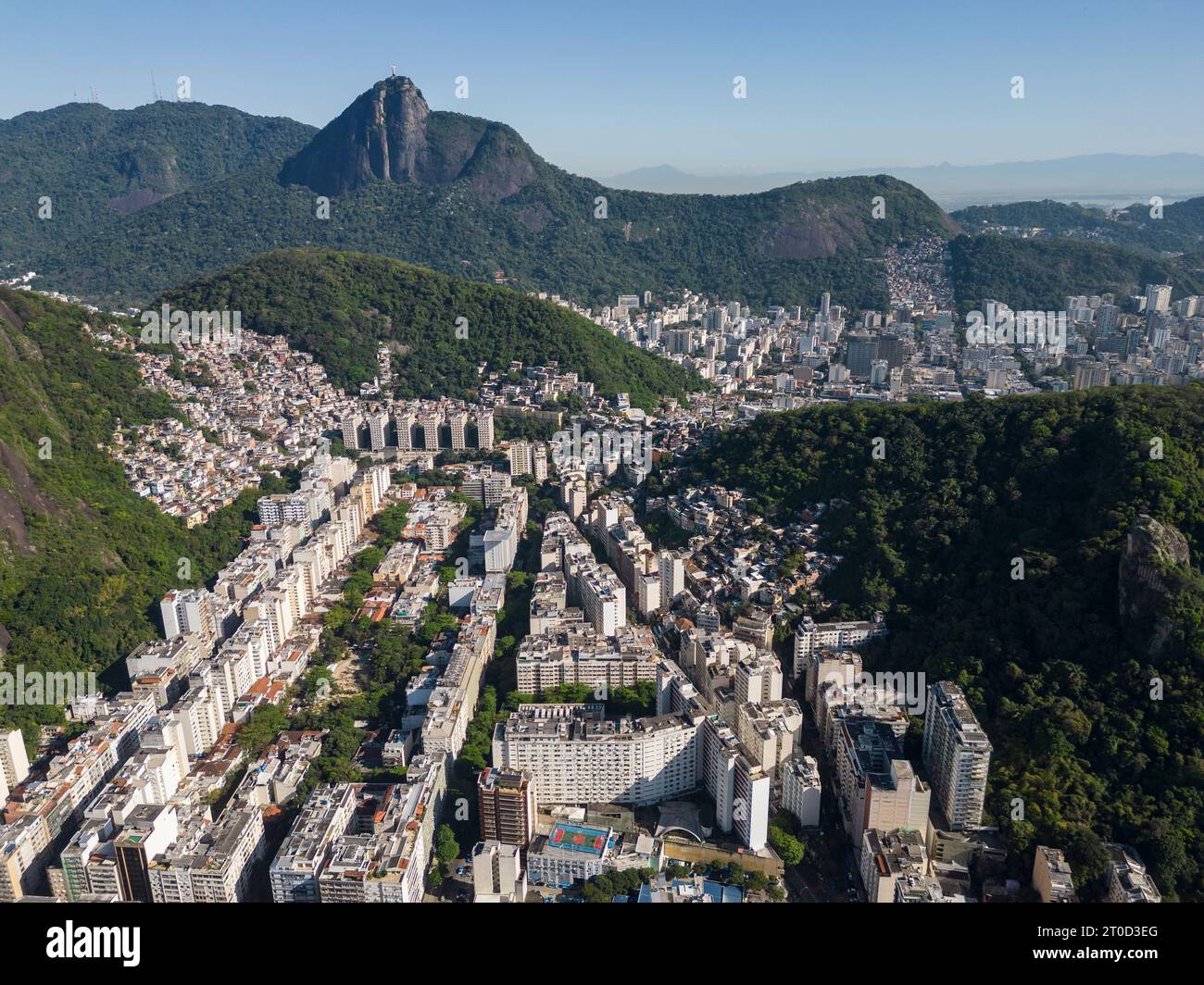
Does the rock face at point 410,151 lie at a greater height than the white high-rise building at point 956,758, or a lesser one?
greater

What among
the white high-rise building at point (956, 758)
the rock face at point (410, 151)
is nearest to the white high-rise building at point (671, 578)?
the white high-rise building at point (956, 758)

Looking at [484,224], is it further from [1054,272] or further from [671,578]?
[671,578]

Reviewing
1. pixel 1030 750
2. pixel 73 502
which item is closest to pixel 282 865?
pixel 1030 750

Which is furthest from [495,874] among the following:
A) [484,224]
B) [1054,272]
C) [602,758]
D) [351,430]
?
[484,224]

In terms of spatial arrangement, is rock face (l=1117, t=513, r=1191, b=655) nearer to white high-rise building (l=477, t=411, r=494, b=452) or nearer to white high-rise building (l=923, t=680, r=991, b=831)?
white high-rise building (l=923, t=680, r=991, b=831)

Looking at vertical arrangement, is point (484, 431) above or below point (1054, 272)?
below

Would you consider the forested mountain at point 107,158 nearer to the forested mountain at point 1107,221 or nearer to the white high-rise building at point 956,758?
the white high-rise building at point 956,758
